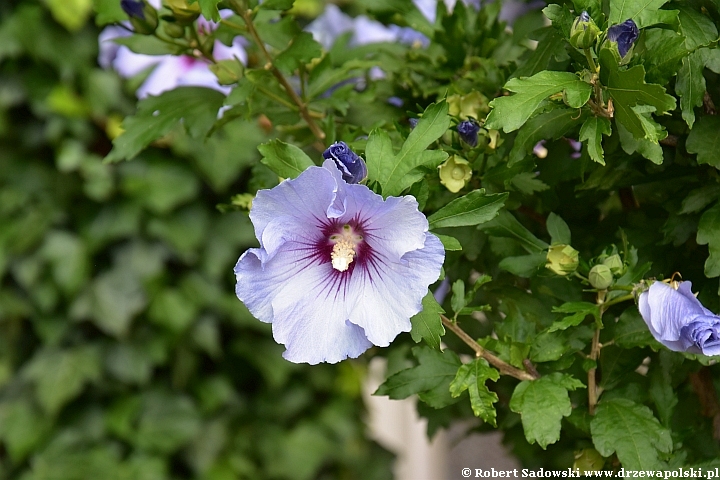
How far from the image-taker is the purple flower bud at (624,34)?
44 cm

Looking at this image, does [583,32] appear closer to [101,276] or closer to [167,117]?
[167,117]

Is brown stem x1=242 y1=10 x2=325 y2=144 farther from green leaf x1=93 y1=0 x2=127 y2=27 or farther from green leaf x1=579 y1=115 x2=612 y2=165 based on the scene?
green leaf x1=579 y1=115 x2=612 y2=165

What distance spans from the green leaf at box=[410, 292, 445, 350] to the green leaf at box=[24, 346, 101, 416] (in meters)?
1.01

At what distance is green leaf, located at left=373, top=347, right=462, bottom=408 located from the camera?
547mm

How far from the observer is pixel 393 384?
1.81 ft

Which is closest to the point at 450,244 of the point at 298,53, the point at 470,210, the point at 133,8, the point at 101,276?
the point at 470,210

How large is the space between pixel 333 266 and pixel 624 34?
22cm

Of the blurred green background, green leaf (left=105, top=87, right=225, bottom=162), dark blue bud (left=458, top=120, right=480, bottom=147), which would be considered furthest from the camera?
the blurred green background

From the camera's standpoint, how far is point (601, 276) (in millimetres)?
498

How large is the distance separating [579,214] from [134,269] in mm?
901

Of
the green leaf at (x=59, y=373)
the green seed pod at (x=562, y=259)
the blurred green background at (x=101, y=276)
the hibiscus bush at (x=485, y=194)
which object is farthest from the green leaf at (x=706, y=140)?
the green leaf at (x=59, y=373)

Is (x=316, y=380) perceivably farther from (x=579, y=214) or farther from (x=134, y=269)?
(x=579, y=214)

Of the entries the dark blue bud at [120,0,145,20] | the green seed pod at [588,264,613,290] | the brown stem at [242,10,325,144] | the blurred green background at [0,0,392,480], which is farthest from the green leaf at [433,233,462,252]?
the blurred green background at [0,0,392,480]

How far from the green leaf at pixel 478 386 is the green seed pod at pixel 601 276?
3.6 inches
